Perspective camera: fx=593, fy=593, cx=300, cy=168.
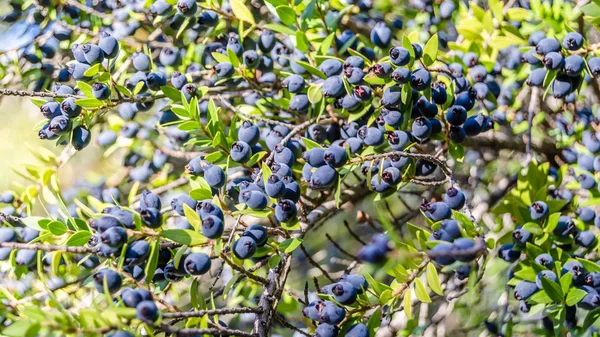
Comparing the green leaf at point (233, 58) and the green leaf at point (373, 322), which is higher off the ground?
the green leaf at point (233, 58)

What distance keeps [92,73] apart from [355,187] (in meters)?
0.81

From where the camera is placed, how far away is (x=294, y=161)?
141cm

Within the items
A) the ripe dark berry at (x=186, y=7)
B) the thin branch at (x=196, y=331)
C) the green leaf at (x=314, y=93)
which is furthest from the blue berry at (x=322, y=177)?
the ripe dark berry at (x=186, y=7)

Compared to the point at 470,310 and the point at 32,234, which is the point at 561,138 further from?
the point at 32,234

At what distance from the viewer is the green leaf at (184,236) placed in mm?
1031

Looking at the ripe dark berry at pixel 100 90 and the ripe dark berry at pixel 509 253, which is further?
the ripe dark berry at pixel 509 253

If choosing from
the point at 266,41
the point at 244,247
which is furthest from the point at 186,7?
the point at 244,247

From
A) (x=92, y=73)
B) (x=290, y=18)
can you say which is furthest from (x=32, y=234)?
(x=290, y=18)

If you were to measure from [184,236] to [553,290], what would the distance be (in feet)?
2.57

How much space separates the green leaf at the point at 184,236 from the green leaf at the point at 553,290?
72 cm

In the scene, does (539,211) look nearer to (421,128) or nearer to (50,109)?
(421,128)

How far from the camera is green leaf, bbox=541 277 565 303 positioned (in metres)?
1.24

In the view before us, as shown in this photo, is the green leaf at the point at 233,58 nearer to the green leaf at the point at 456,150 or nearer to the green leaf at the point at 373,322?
the green leaf at the point at 456,150

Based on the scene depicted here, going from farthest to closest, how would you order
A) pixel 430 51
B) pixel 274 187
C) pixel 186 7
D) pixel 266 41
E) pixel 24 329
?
1. pixel 266 41
2. pixel 186 7
3. pixel 430 51
4. pixel 274 187
5. pixel 24 329
